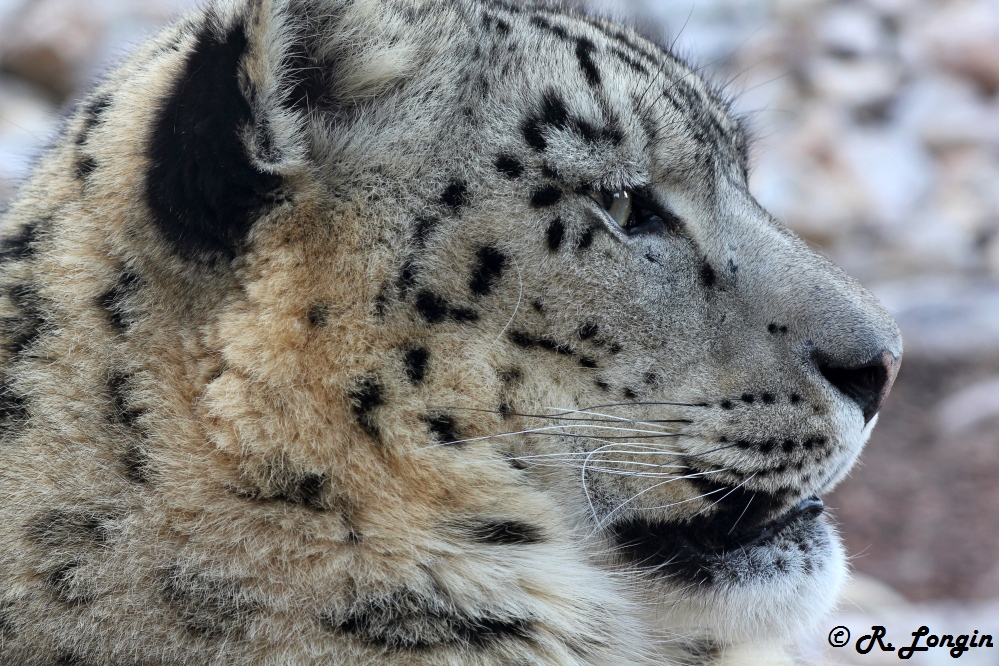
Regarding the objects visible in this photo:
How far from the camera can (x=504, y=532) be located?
288 cm

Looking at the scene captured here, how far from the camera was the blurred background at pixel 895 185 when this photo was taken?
6.80 m

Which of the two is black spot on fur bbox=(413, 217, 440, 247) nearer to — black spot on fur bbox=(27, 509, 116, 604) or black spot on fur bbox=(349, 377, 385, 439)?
black spot on fur bbox=(349, 377, 385, 439)

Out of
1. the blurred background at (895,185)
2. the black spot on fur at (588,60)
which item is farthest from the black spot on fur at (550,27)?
the blurred background at (895,185)

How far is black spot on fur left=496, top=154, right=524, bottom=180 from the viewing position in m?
2.96

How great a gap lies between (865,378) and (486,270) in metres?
1.15

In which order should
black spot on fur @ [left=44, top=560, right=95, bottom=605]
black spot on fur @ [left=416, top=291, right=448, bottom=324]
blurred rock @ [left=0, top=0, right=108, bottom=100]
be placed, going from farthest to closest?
blurred rock @ [left=0, top=0, right=108, bottom=100]
black spot on fur @ [left=416, top=291, right=448, bottom=324]
black spot on fur @ [left=44, top=560, right=95, bottom=605]


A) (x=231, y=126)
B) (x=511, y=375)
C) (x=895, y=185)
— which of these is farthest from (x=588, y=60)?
Result: (x=895, y=185)

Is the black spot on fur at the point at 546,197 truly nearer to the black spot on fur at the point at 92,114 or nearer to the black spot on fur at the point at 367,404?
the black spot on fur at the point at 367,404

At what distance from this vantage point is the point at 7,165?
8664mm

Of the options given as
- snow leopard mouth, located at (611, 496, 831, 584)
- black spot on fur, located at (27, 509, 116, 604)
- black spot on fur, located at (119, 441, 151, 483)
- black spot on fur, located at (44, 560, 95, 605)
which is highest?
snow leopard mouth, located at (611, 496, 831, 584)

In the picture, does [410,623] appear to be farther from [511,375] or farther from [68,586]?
[68,586]

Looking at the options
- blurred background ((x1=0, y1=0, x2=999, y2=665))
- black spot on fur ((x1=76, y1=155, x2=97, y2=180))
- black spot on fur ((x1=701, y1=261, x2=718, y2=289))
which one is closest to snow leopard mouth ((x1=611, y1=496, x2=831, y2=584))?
black spot on fur ((x1=701, y1=261, x2=718, y2=289))

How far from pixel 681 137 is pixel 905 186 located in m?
9.42

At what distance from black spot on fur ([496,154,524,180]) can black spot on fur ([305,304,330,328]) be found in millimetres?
654
